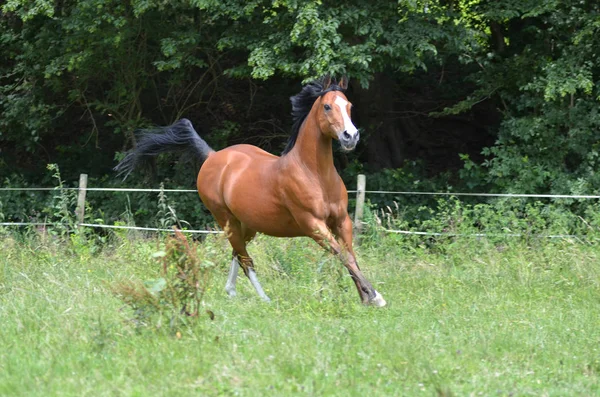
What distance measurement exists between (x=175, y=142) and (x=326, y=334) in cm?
481

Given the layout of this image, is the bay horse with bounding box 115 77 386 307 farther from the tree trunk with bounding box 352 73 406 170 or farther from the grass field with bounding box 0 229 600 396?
the tree trunk with bounding box 352 73 406 170

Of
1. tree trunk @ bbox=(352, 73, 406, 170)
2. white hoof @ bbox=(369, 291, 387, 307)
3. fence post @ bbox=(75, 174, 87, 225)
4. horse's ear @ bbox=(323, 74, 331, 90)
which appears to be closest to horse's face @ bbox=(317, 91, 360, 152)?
horse's ear @ bbox=(323, 74, 331, 90)

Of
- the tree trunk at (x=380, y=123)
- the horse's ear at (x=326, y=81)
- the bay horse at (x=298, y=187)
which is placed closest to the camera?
the bay horse at (x=298, y=187)

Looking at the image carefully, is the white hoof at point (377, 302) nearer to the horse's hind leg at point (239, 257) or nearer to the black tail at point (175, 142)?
the horse's hind leg at point (239, 257)

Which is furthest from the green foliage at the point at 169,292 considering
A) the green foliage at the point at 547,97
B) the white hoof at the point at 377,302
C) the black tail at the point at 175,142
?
the green foliage at the point at 547,97

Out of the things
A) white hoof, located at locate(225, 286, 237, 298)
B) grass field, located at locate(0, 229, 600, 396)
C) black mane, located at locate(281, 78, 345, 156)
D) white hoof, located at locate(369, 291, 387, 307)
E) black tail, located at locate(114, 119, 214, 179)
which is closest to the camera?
grass field, located at locate(0, 229, 600, 396)

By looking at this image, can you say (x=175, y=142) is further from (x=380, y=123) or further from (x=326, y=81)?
(x=380, y=123)

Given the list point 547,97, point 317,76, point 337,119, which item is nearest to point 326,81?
point 337,119

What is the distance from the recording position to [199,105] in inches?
724

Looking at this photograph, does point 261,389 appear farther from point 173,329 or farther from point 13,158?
point 13,158

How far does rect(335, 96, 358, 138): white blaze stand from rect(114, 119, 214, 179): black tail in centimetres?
284

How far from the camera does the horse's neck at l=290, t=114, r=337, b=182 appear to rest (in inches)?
319

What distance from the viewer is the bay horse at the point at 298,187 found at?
782 cm

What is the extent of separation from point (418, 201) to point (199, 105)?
539 centimetres
